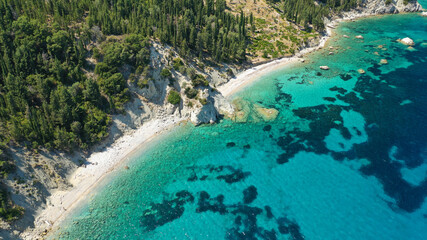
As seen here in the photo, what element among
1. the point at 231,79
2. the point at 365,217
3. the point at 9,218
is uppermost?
the point at 231,79

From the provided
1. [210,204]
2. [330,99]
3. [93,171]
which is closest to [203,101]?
[210,204]

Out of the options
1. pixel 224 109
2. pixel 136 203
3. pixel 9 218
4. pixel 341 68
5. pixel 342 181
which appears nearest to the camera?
pixel 9 218

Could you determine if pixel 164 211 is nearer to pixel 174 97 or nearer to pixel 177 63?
pixel 174 97

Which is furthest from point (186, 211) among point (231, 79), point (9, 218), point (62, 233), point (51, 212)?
point (231, 79)

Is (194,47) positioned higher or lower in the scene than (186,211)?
higher

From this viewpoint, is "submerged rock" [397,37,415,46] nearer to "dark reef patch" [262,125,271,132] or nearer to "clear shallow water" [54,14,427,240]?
"clear shallow water" [54,14,427,240]

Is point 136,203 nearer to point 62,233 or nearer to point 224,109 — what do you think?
point 62,233

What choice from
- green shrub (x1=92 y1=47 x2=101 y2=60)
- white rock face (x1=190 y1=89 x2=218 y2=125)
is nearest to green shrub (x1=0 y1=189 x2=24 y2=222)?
green shrub (x1=92 y1=47 x2=101 y2=60)
